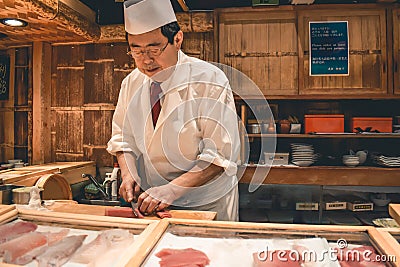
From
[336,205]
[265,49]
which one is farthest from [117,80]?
[336,205]

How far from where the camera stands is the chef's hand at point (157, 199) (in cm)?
149

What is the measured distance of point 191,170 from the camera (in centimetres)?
188

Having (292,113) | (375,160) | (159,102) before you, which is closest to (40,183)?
(159,102)

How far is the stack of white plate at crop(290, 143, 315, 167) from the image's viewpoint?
3904mm

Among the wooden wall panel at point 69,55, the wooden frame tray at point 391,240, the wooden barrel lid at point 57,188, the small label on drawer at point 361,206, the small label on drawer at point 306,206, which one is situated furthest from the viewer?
the wooden wall panel at point 69,55

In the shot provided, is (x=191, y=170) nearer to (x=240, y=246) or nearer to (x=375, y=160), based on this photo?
(x=240, y=246)

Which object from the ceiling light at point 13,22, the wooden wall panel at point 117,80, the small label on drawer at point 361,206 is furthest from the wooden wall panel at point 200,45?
the small label on drawer at point 361,206

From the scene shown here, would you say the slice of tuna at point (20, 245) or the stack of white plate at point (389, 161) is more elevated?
the stack of white plate at point (389, 161)

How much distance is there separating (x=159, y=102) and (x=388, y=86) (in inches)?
115

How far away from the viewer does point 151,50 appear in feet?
6.14

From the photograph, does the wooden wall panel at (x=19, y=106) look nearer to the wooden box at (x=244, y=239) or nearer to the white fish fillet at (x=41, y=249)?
the white fish fillet at (x=41, y=249)

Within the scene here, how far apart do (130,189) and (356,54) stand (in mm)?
3189

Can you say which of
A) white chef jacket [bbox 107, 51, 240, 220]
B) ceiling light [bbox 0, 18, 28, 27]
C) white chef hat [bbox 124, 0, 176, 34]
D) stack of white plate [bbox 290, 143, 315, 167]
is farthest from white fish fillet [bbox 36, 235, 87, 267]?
stack of white plate [bbox 290, 143, 315, 167]

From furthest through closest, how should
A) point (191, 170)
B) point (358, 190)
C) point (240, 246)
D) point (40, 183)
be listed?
point (358, 190), point (40, 183), point (191, 170), point (240, 246)
